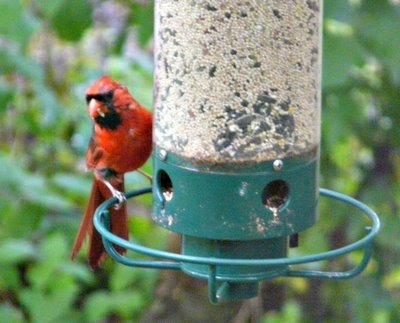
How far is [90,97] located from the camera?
11.8 ft

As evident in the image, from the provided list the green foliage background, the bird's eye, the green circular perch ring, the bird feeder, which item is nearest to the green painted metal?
the bird feeder

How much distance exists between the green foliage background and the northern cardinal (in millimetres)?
294

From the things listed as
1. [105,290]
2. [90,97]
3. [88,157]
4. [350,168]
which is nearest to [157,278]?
[105,290]

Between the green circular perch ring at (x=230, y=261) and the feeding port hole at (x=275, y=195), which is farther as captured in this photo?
the feeding port hole at (x=275, y=195)

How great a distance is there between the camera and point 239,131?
10.4 feet

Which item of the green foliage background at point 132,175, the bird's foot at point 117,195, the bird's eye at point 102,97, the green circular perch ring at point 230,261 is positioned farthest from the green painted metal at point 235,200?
the green foliage background at point 132,175

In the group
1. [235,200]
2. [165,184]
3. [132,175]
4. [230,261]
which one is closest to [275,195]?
[235,200]

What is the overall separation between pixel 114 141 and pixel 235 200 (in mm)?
699

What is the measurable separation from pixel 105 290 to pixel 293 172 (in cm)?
338

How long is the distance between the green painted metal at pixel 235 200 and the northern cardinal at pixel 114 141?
0.33 meters

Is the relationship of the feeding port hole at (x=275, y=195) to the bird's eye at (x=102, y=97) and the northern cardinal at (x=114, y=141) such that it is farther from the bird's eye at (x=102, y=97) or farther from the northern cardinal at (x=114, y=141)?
the bird's eye at (x=102, y=97)

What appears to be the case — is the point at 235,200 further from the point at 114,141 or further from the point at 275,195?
the point at 114,141

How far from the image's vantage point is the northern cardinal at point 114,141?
3636 millimetres

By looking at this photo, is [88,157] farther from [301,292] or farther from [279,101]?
[301,292]
